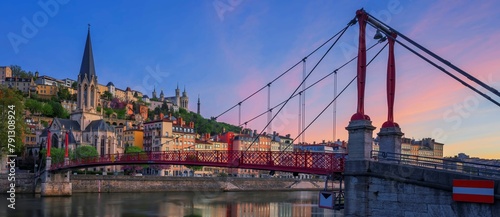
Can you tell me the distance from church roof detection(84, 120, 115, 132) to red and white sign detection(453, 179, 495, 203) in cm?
9266

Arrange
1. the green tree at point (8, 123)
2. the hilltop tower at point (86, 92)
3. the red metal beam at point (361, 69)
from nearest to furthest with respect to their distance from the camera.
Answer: the red metal beam at point (361, 69)
the green tree at point (8, 123)
the hilltop tower at point (86, 92)

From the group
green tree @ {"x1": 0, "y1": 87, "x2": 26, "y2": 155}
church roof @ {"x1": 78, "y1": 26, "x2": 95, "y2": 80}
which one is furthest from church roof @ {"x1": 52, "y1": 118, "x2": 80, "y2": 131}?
green tree @ {"x1": 0, "y1": 87, "x2": 26, "y2": 155}

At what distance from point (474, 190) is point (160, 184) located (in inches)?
2257

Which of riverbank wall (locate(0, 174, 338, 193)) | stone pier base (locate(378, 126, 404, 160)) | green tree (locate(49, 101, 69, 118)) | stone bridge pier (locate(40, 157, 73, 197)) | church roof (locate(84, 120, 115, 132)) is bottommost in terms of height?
riverbank wall (locate(0, 174, 338, 193))

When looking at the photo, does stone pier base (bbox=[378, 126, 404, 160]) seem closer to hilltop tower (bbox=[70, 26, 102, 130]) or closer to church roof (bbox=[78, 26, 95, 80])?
hilltop tower (bbox=[70, 26, 102, 130])

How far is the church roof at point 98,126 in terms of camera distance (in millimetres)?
100338

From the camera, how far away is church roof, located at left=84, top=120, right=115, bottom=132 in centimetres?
10034

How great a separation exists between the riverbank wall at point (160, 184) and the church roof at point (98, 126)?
3639 centimetres

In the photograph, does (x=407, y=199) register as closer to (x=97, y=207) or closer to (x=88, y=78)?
(x=97, y=207)

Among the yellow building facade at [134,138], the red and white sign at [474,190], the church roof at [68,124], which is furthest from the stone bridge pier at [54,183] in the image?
the yellow building facade at [134,138]

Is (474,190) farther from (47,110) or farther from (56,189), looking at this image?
(47,110)

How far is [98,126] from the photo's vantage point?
10050 cm

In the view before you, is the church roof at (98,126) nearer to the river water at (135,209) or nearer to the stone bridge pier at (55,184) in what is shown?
the stone bridge pier at (55,184)

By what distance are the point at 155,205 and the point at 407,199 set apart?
33.8 meters
